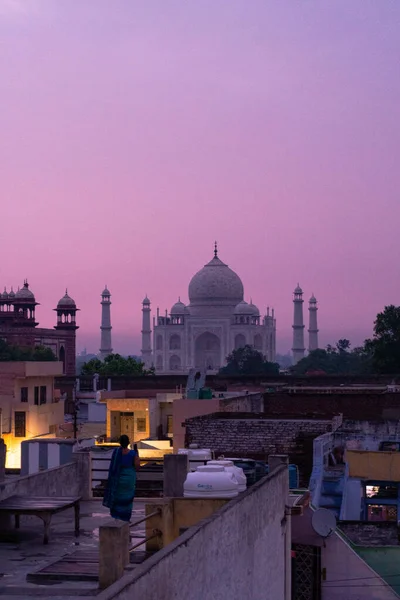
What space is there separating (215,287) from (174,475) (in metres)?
106

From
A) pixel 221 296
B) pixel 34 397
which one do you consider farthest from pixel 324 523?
pixel 221 296

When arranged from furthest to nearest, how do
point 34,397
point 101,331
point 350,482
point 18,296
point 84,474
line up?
point 101,331 → point 18,296 → point 34,397 → point 350,482 → point 84,474

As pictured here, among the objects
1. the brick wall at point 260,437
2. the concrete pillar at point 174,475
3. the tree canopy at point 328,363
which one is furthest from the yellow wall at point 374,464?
the tree canopy at point 328,363

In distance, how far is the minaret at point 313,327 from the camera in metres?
131

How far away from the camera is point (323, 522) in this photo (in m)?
13.5

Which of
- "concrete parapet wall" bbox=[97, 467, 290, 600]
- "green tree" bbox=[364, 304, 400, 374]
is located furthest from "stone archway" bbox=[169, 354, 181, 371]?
"concrete parapet wall" bbox=[97, 467, 290, 600]

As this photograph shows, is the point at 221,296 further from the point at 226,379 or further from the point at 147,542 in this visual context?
the point at 147,542

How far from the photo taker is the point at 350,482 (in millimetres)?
18406

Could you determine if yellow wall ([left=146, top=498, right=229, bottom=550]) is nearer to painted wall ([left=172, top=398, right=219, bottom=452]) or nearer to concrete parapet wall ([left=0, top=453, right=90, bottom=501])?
concrete parapet wall ([left=0, top=453, right=90, bottom=501])

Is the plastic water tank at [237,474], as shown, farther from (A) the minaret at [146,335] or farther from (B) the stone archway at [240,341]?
(A) the minaret at [146,335]

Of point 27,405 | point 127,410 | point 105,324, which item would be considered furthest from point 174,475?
point 105,324

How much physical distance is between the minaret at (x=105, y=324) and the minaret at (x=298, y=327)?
76.1 ft

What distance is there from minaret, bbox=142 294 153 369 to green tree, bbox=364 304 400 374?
7562cm

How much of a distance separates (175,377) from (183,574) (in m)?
50.2
